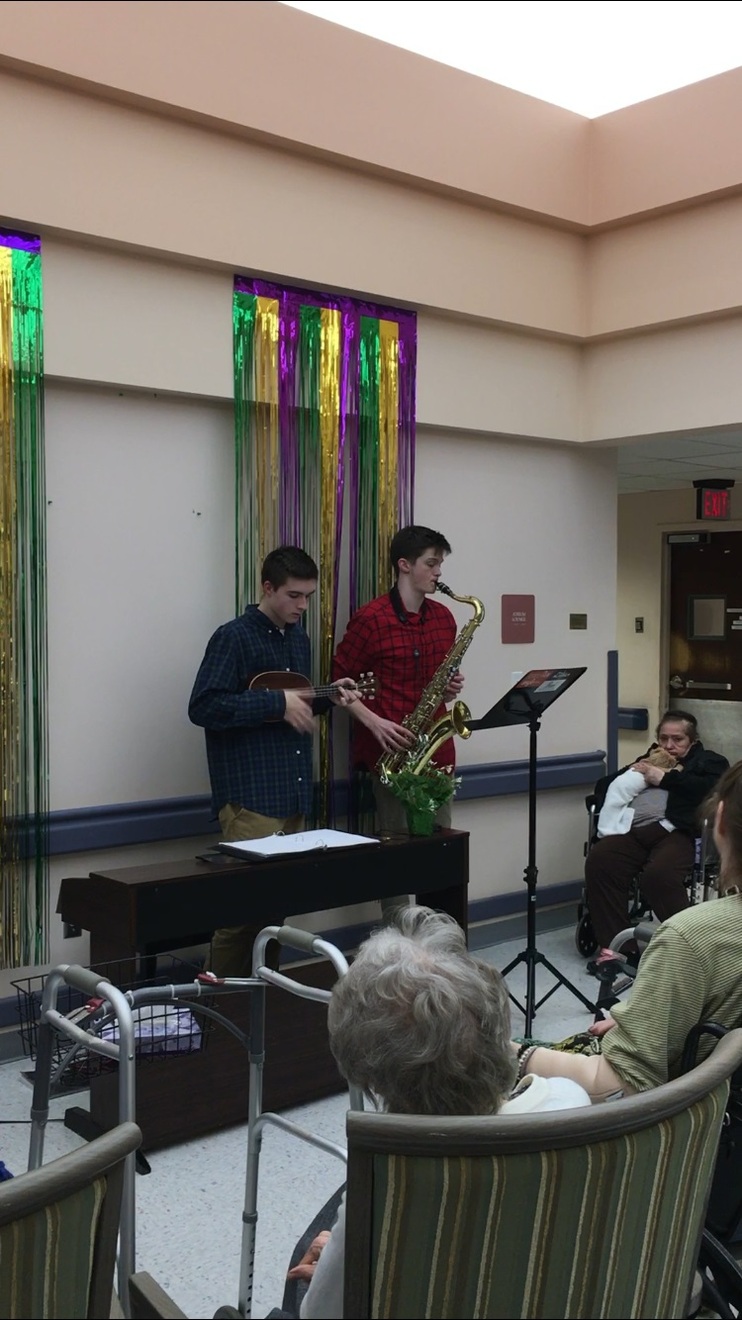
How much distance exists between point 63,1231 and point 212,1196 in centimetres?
200

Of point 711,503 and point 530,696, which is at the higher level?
point 711,503

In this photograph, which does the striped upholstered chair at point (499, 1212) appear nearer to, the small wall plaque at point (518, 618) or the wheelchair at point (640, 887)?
the wheelchair at point (640, 887)

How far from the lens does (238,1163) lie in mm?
3170

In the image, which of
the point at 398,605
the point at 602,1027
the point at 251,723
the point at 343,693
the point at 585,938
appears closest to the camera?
the point at 602,1027

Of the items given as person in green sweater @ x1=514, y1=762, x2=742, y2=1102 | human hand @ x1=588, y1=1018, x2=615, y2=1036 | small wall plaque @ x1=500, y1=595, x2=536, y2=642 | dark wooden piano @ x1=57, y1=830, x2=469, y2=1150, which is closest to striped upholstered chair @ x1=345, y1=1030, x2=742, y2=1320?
person in green sweater @ x1=514, y1=762, x2=742, y2=1102

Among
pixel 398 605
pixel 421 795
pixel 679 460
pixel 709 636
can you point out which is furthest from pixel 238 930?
pixel 709 636

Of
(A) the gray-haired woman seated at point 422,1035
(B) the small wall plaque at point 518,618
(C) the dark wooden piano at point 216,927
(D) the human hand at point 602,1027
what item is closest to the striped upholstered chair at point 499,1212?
(A) the gray-haired woman seated at point 422,1035

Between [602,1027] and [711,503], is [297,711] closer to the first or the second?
[602,1027]

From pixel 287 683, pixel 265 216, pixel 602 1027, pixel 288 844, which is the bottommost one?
pixel 602 1027

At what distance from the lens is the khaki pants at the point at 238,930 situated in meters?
3.85

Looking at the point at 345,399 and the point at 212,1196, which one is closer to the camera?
the point at 212,1196

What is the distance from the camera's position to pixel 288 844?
11.9ft

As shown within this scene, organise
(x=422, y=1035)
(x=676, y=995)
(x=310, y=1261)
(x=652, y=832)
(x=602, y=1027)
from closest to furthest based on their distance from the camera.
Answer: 1. (x=422, y=1035)
2. (x=310, y=1261)
3. (x=676, y=995)
4. (x=602, y=1027)
5. (x=652, y=832)

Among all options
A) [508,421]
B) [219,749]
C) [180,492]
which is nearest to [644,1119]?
[219,749]
